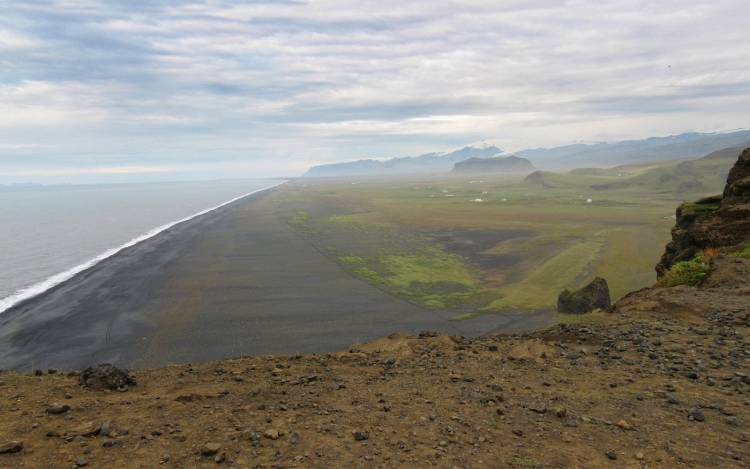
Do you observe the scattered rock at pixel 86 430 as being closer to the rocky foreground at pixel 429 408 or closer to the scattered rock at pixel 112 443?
the rocky foreground at pixel 429 408

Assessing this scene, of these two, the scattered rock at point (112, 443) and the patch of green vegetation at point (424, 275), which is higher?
the scattered rock at point (112, 443)

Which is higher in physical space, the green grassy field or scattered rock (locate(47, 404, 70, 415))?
scattered rock (locate(47, 404, 70, 415))

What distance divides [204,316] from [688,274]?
29.1m

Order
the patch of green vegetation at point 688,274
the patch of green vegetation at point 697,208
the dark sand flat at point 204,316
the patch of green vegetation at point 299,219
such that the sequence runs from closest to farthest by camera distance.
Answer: the patch of green vegetation at point 688,274
the dark sand flat at point 204,316
the patch of green vegetation at point 697,208
the patch of green vegetation at point 299,219

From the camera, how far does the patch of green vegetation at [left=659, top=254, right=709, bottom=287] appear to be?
755 inches

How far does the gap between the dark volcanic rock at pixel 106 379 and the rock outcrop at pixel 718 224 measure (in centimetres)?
2623

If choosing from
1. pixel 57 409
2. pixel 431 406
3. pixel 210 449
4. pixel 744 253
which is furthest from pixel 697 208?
pixel 57 409

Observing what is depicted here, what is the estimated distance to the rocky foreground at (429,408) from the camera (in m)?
7.78

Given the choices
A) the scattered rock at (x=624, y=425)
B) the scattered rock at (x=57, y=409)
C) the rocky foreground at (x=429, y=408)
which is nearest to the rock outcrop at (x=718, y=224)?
the rocky foreground at (x=429, y=408)

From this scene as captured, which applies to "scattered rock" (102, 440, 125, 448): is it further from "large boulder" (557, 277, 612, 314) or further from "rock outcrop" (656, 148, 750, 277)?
"rock outcrop" (656, 148, 750, 277)

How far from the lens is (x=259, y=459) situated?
305 inches

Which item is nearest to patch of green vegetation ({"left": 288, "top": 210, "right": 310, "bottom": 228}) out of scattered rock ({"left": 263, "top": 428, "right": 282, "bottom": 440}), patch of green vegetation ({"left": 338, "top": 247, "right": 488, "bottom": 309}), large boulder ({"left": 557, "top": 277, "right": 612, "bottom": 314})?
patch of green vegetation ({"left": 338, "top": 247, "right": 488, "bottom": 309})

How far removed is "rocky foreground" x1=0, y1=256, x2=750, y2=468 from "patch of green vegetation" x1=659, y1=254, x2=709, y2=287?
17.8 ft

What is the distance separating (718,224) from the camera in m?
23.1
